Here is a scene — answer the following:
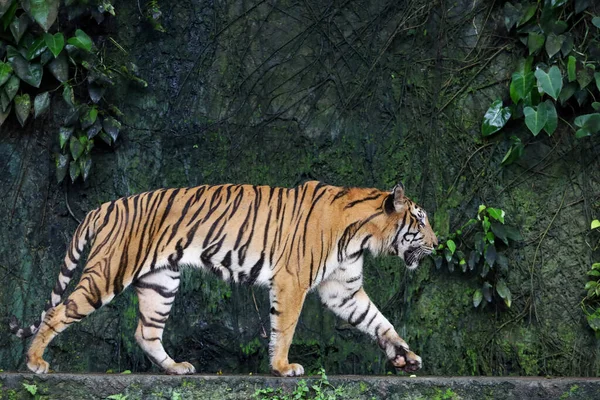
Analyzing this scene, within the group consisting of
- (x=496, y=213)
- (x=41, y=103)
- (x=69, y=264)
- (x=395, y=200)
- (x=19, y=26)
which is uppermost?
(x=19, y=26)

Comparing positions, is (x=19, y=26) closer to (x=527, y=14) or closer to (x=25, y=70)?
(x=25, y=70)

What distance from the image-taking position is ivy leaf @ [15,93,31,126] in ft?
23.9

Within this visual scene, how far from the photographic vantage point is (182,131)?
7664mm

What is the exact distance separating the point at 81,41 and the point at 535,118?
3.73 meters

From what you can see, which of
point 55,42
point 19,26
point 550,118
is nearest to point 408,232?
point 550,118

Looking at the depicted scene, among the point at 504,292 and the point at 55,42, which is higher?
the point at 55,42

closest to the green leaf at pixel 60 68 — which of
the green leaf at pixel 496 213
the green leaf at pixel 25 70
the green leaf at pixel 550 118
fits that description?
the green leaf at pixel 25 70

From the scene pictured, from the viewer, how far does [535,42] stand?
7.32 metres

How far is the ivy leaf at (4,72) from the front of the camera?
721 centimetres

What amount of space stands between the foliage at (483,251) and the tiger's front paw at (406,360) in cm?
125

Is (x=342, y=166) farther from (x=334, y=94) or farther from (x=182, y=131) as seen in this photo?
(x=182, y=131)

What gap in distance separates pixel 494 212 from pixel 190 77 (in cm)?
285

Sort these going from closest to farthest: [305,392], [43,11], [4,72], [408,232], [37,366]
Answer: [305,392]
[37,366]
[408,232]
[43,11]
[4,72]

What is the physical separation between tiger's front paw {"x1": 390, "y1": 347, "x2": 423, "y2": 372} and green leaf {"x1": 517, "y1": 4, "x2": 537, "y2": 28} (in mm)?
3060
